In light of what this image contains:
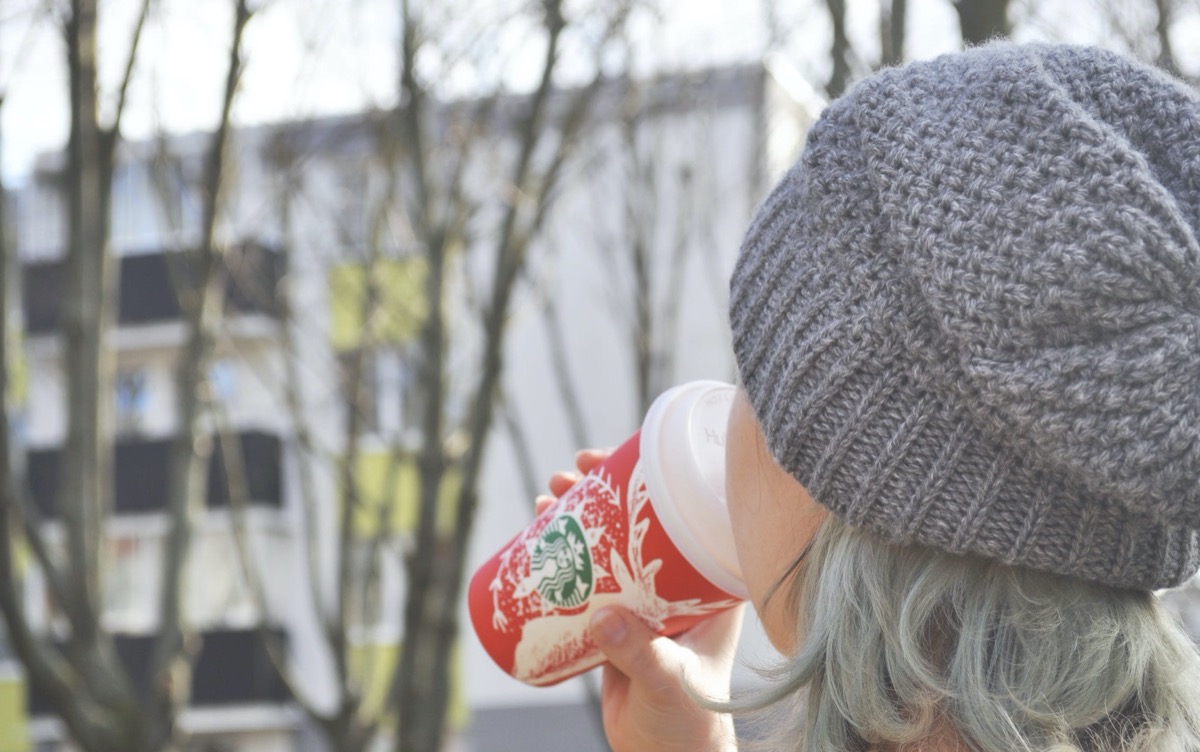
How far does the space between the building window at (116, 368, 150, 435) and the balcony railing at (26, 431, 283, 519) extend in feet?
0.85

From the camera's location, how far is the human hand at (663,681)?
157cm

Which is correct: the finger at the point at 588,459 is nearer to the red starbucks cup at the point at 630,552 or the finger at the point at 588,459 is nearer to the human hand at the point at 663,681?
the red starbucks cup at the point at 630,552

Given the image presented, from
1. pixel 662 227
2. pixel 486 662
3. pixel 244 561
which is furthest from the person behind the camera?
pixel 486 662

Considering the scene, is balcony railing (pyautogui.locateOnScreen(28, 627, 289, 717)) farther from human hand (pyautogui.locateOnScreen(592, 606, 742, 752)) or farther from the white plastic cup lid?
the white plastic cup lid

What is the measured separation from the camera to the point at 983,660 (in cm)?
112

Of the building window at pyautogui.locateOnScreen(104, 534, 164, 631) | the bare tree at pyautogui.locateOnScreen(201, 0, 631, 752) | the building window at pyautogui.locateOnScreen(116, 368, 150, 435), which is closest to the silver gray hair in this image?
the bare tree at pyautogui.locateOnScreen(201, 0, 631, 752)

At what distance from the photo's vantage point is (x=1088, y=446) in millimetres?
1041

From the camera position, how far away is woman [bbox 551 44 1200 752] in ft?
3.42

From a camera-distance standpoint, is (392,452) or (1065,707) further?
(392,452)

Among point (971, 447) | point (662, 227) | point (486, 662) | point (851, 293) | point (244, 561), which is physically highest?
point (851, 293)

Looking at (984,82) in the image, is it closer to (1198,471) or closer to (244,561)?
(1198,471)

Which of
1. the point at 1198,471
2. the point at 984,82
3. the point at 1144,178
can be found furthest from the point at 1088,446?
the point at 984,82

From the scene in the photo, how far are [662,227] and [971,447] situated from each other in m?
9.47

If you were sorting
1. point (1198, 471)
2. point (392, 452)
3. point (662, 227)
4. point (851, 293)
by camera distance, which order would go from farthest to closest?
point (662, 227) < point (392, 452) < point (851, 293) < point (1198, 471)
